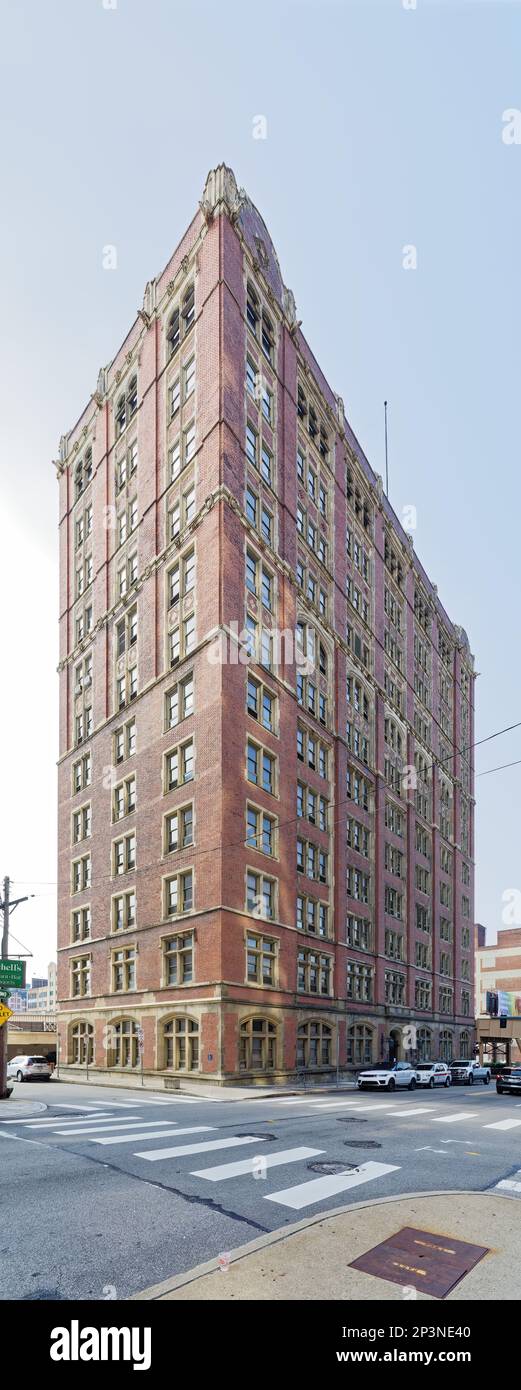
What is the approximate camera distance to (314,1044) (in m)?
44.4

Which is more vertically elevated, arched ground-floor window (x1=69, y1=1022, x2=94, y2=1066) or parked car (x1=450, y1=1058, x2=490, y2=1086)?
arched ground-floor window (x1=69, y1=1022, x2=94, y2=1066)

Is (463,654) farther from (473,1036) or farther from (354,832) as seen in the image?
(354,832)

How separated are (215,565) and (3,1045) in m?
21.8

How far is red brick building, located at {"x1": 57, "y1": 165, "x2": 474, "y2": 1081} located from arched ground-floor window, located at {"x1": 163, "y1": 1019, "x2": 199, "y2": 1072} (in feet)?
0.38

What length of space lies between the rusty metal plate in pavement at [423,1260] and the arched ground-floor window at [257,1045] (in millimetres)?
29493

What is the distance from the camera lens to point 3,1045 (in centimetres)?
2541

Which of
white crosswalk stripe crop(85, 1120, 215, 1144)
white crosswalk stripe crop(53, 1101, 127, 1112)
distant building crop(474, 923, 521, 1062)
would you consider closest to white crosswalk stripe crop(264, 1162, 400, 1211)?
white crosswalk stripe crop(85, 1120, 215, 1144)

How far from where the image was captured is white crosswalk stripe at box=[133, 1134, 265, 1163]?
42.2 ft

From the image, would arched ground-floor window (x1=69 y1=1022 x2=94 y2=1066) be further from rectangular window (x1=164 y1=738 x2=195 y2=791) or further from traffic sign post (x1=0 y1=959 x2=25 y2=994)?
traffic sign post (x1=0 y1=959 x2=25 y2=994)

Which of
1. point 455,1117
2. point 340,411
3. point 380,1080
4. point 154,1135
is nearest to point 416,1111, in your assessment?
point 455,1117

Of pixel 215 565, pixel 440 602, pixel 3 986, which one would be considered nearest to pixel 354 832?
pixel 215 565

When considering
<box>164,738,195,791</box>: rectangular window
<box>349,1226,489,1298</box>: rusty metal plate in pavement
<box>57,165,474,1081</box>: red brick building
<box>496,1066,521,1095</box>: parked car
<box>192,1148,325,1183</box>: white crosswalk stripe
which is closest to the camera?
<box>349,1226,489,1298</box>: rusty metal plate in pavement

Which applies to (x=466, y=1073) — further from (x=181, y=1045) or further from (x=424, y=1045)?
(x=424, y=1045)

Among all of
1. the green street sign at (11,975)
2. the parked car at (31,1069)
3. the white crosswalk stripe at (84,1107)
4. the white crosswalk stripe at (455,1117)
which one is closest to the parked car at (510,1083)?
the white crosswalk stripe at (455,1117)
